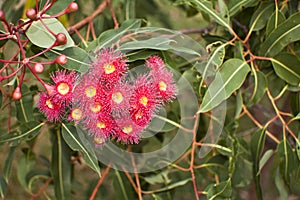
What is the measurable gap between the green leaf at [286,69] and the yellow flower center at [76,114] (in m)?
0.38

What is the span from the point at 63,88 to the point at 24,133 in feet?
0.79

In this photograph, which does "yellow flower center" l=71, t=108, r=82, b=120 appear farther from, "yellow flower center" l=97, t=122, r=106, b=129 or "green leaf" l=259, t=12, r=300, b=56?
"green leaf" l=259, t=12, r=300, b=56

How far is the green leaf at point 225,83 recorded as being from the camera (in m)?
0.89

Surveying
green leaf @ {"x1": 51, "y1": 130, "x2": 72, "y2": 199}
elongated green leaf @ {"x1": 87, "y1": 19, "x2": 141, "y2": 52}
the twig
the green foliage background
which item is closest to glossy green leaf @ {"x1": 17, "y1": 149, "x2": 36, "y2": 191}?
the green foliage background

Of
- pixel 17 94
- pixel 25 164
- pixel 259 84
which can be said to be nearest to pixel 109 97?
pixel 17 94

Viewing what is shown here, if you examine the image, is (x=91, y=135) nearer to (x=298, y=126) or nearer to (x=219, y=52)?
(x=219, y=52)

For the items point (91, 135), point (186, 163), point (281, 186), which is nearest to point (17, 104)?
point (91, 135)

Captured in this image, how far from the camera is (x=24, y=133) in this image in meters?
0.97

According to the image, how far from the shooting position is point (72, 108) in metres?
0.78

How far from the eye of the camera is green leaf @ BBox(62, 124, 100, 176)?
0.86 m

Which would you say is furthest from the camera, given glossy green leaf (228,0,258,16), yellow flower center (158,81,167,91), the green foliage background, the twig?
the twig

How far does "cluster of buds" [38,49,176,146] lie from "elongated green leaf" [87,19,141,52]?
69 millimetres

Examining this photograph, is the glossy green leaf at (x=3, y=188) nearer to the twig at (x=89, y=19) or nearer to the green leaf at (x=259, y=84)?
the twig at (x=89, y=19)

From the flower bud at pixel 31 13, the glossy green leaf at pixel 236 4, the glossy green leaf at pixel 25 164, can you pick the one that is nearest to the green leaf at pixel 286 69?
the glossy green leaf at pixel 236 4
